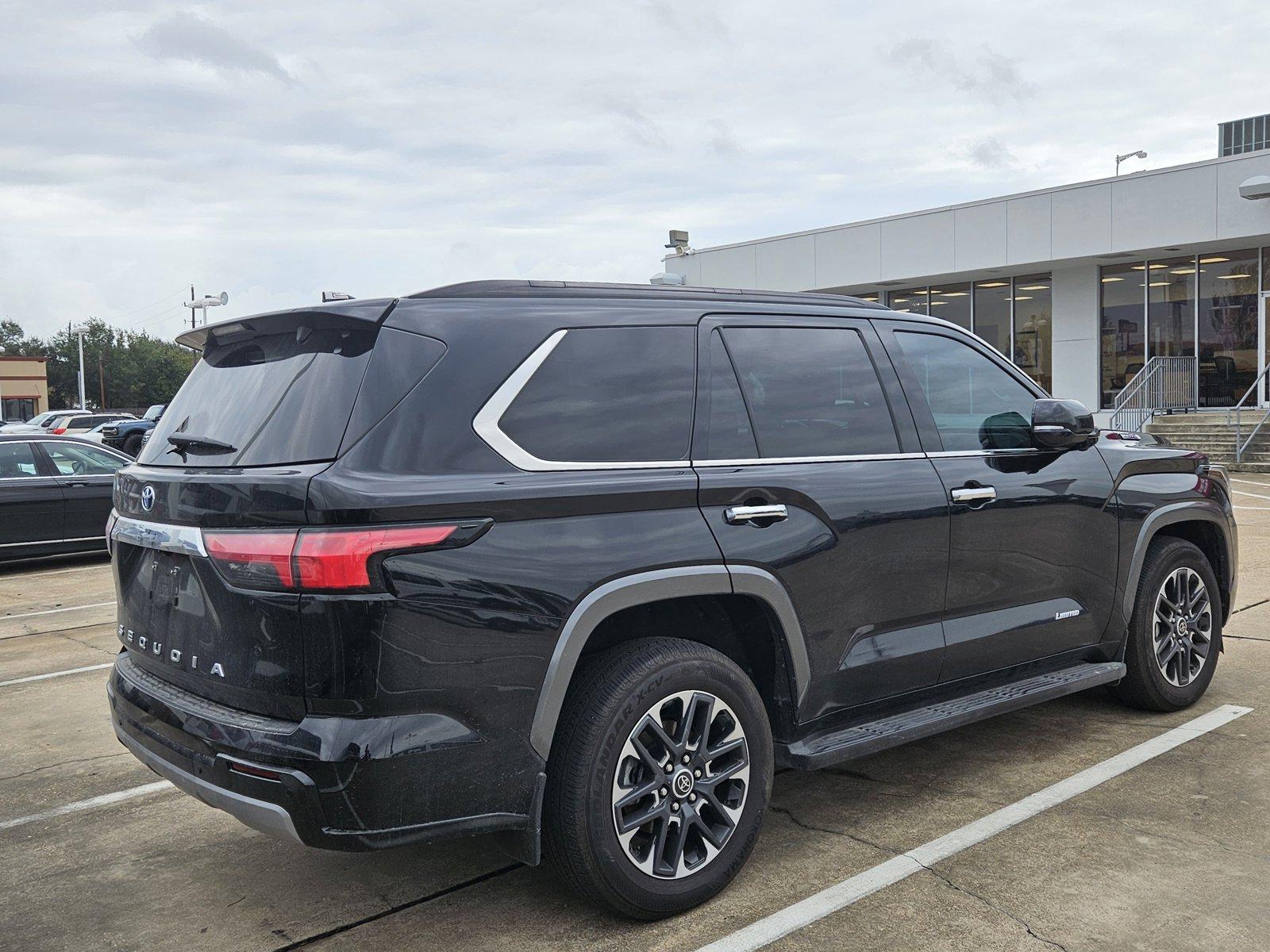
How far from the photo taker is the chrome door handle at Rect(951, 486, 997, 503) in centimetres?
415

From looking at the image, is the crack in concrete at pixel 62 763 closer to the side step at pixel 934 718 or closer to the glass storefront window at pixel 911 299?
the side step at pixel 934 718

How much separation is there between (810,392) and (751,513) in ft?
2.11

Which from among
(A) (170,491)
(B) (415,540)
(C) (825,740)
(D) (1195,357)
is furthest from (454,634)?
(D) (1195,357)

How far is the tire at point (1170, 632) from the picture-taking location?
5059 millimetres

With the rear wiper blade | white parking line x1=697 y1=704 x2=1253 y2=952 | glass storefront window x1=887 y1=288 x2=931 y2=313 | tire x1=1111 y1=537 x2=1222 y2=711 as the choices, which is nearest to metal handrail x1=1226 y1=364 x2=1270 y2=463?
glass storefront window x1=887 y1=288 x2=931 y2=313

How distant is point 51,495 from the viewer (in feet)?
38.0

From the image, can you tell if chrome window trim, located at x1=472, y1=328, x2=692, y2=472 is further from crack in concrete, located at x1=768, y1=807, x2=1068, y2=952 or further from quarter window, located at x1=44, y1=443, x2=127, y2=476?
quarter window, located at x1=44, y1=443, x2=127, y2=476

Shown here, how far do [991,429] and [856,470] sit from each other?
898 mm

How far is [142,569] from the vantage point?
3.46 metres

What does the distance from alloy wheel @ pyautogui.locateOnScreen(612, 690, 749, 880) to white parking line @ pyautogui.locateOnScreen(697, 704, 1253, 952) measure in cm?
27

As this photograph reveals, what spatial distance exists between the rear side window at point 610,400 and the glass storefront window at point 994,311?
25573 mm

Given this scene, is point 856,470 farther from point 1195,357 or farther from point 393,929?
point 1195,357

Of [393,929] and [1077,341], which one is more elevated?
[1077,341]

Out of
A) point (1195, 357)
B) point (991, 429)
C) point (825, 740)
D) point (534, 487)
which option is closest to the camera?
point (534, 487)
